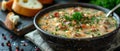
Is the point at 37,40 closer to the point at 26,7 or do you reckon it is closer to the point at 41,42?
the point at 41,42

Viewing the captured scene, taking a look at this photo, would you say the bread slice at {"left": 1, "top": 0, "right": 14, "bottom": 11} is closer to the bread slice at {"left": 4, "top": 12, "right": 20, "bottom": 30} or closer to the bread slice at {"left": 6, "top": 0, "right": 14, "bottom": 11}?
the bread slice at {"left": 6, "top": 0, "right": 14, "bottom": 11}

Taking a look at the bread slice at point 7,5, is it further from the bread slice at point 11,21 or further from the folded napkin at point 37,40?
the folded napkin at point 37,40

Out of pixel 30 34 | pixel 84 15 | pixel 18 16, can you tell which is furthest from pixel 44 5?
pixel 84 15

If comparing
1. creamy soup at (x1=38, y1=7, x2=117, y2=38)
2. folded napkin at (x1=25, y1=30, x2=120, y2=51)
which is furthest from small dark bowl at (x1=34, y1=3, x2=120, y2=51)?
folded napkin at (x1=25, y1=30, x2=120, y2=51)

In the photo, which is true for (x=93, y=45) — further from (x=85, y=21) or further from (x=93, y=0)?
(x=93, y=0)

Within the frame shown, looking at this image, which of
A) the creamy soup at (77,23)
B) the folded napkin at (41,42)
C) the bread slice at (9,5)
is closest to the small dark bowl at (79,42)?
the creamy soup at (77,23)
